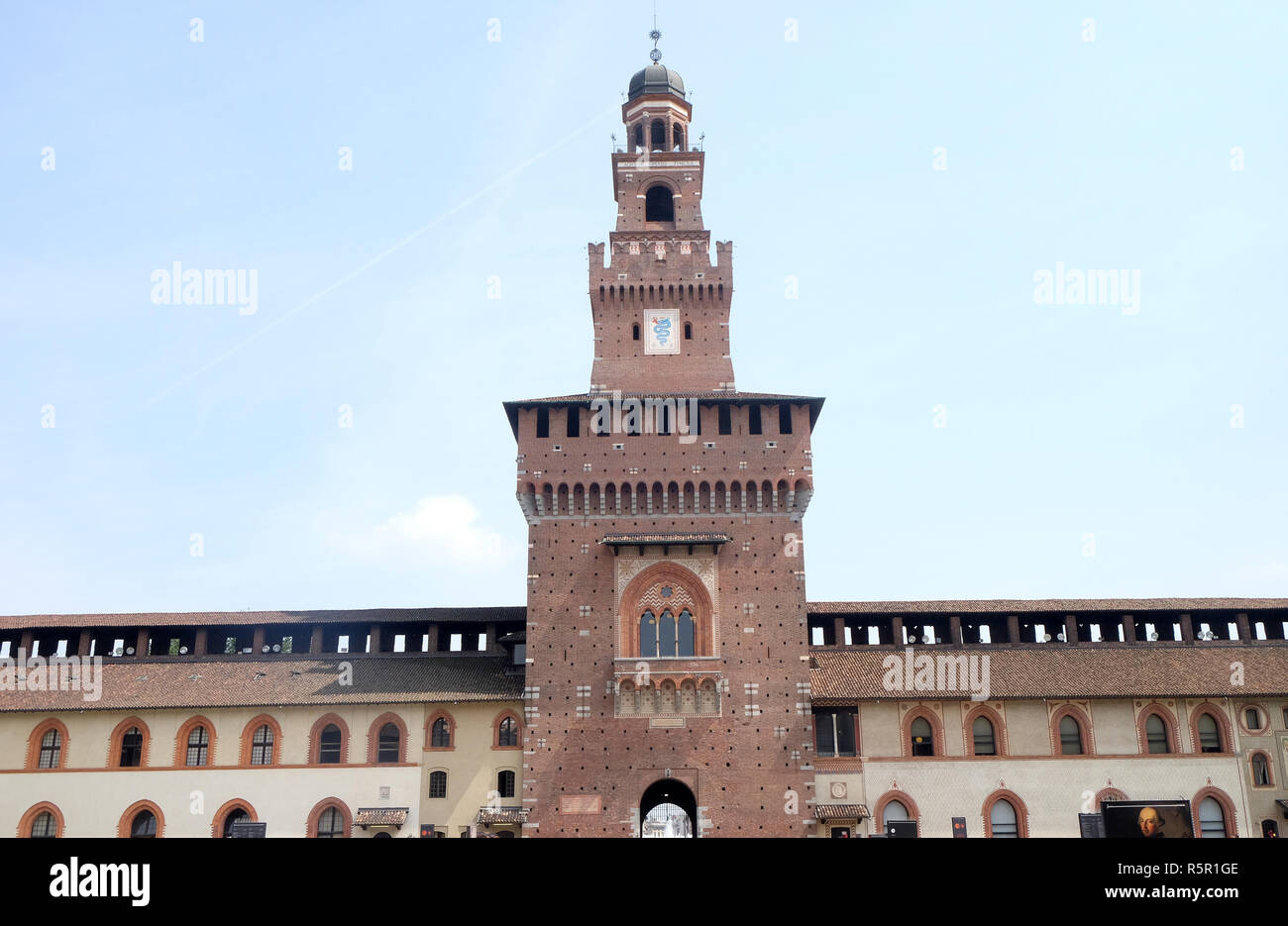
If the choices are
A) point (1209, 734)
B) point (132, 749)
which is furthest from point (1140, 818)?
point (132, 749)

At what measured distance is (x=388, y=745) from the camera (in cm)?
4316

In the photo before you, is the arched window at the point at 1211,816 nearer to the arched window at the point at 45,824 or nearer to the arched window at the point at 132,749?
the arched window at the point at 132,749

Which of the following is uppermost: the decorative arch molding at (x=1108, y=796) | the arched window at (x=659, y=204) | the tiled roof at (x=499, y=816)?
the arched window at (x=659, y=204)

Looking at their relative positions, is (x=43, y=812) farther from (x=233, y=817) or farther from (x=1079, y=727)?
(x=1079, y=727)

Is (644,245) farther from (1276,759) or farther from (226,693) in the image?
(1276,759)

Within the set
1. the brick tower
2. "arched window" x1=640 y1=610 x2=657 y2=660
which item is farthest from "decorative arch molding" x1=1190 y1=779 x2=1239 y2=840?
"arched window" x1=640 y1=610 x2=657 y2=660

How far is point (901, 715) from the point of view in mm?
43031

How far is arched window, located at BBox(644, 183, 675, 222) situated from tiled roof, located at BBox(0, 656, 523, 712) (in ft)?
73.2

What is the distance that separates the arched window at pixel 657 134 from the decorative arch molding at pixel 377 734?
29603mm

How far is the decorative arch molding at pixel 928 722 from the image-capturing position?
1679 inches

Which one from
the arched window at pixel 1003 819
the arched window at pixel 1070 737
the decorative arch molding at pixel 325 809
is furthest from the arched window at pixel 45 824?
the arched window at pixel 1070 737

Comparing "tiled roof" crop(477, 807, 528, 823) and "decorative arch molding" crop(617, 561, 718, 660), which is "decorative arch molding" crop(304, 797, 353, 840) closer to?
"tiled roof" crop(477, 807, 528, 823)
